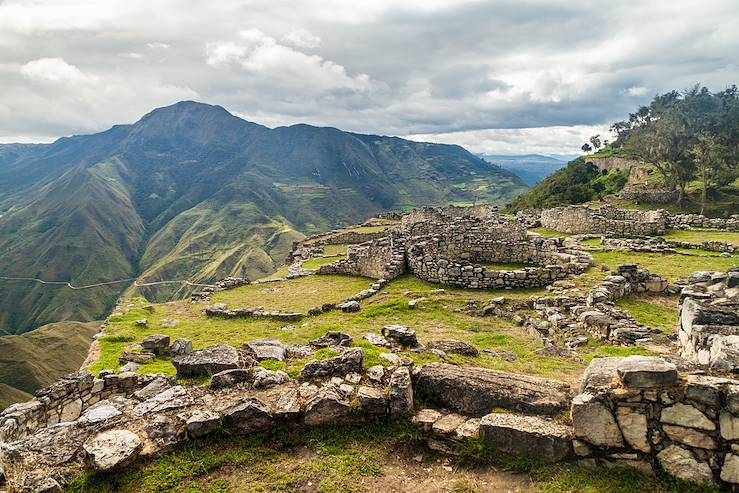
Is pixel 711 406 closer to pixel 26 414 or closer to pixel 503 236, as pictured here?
pixel 26 414

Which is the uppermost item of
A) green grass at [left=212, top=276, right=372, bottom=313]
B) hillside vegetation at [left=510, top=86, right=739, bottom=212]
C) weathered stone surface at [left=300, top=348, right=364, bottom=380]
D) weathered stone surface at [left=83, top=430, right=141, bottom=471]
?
hillside vegetation at [left=510, top=86, right=739, bottom=212]

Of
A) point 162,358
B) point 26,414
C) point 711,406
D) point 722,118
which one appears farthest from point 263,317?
point 722,118

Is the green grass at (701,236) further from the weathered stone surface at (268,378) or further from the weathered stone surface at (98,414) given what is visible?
the weathered stone surface at (98,414)

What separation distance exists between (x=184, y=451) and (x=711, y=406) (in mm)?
8964

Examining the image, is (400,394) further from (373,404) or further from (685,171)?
(685,171)

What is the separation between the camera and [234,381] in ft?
33.1

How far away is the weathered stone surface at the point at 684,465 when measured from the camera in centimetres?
668

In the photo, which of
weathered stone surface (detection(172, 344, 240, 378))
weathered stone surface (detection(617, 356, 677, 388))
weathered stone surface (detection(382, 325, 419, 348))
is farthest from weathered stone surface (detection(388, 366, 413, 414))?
weathered stone surface (detection(172, 344, 240, 378))

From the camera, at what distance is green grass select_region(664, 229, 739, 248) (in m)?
29.8

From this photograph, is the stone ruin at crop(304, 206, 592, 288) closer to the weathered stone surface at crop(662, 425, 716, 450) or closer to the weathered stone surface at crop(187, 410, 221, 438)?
the weathered stone surface at crop(662, 425, 716, 450)

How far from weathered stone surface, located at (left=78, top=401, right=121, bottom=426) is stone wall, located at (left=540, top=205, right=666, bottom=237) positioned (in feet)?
116

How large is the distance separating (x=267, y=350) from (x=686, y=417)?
30.8 ft

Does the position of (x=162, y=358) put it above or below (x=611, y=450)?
below

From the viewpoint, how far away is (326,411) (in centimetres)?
882
